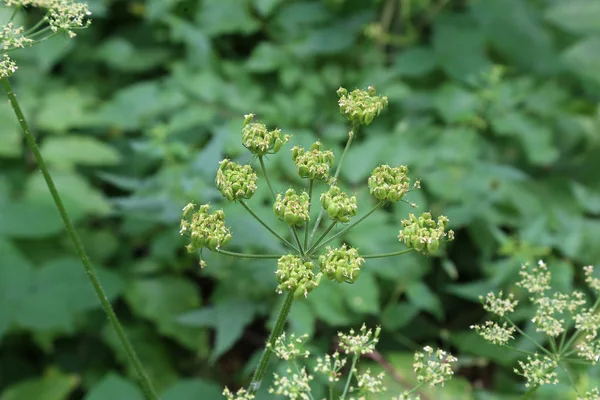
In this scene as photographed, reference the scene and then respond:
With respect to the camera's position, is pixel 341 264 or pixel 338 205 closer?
pixel 341 264

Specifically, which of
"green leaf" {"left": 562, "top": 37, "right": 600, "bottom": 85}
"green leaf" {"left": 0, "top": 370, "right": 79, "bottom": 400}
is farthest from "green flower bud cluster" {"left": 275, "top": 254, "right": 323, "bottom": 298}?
"green leaf" {"left": 562, "top": 37, "right": 600, "bottom": 85}

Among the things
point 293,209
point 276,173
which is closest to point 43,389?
point 276,173

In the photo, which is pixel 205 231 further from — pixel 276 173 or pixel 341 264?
pixel 276 173

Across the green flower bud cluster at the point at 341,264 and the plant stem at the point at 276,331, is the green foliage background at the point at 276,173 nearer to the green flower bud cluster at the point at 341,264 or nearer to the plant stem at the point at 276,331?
the plant stem at the point at 276,331

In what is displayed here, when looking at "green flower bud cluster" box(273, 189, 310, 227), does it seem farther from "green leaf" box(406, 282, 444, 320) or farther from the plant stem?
"green leaf" box(406, 282, 444, 320)

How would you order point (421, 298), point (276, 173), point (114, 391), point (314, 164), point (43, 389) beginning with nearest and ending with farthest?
point (314, 164)
point (114, 391)
point (421, 298)
point (43, 389)
point (276, 173)

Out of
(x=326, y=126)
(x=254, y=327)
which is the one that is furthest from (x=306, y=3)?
(x=254, y=327)
